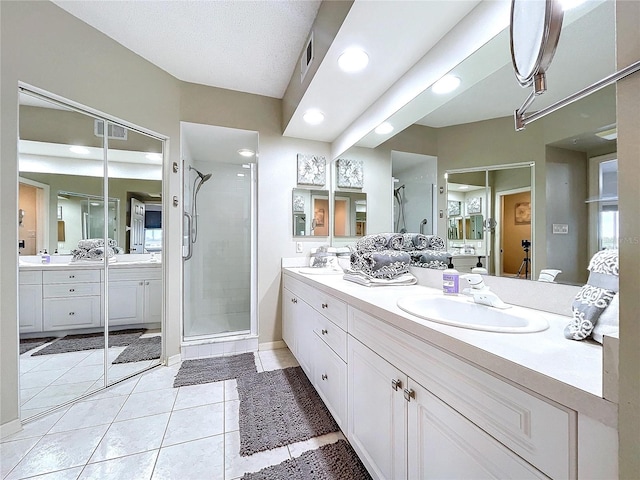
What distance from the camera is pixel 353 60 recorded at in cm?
152

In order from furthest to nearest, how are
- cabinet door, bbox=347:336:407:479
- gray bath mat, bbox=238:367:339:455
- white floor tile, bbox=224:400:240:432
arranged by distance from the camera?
white floor tile, bbox=224:400:240:432 → gray bath mat, bbox=238:367:339:455 → cabinet door, bbox=347:336:407:479

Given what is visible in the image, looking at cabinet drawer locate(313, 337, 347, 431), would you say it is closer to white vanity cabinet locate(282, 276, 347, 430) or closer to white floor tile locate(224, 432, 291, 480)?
white vanity cabinet locate(282, 276, 347, 430)

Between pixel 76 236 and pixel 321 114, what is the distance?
2098 millimetres

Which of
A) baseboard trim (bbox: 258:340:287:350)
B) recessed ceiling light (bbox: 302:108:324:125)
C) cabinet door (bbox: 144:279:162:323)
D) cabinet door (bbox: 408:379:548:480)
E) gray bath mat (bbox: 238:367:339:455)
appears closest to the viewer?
cabinet door (bbox: 408:379:548:480)

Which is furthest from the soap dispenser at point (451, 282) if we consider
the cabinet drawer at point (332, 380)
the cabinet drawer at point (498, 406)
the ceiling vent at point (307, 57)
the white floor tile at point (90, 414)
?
the white floor tile at point (90, 414)

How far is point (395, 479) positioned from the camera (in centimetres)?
95

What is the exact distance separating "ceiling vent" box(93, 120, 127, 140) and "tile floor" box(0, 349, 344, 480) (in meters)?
1.92

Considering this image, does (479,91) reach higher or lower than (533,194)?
higher

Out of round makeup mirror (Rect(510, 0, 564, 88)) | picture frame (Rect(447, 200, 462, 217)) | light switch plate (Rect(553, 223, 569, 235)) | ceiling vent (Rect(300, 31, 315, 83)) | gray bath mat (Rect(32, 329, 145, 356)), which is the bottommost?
gray bath mat (Rect(32, 329, 145, 356))

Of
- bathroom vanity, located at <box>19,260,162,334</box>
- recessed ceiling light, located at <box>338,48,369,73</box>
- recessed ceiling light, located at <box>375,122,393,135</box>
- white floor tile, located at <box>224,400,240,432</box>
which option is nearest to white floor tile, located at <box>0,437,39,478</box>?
bathroom vanity, located at <box>19,260,162,334</box>

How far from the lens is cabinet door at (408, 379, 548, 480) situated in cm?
59

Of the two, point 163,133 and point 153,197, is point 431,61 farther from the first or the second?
point 153,197

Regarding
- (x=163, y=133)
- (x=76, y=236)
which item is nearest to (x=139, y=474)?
(x=76, y=236)

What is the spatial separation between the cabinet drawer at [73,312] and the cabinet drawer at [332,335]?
1.73 m
